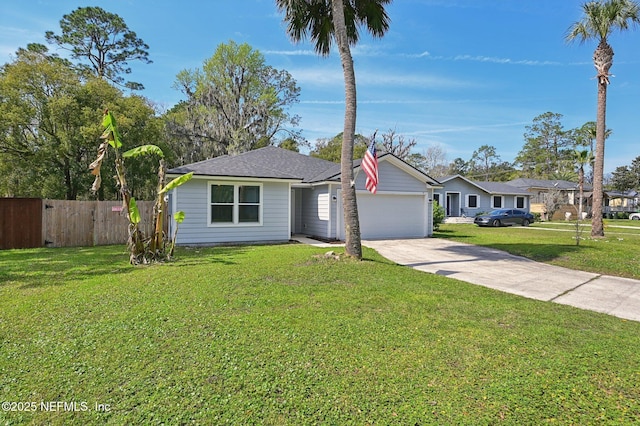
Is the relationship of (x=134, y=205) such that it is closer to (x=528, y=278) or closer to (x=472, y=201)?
(x=528, y=278)

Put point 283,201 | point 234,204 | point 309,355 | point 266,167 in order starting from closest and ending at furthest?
point 309,355 < point 234,204 < point 283,201 < point 266,167

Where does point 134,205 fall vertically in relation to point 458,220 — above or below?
above

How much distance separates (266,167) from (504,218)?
63.9 feet

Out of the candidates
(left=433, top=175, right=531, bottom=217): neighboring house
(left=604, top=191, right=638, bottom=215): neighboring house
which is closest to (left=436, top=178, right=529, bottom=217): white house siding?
(left=433, top=175, right=531, bottom=217): neighboring house

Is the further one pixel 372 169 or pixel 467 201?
pixel 467 201

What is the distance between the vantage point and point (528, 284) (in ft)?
23.6

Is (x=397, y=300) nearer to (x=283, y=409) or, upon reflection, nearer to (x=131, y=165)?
(x=283, y=409)

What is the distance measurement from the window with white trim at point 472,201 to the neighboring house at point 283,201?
18.2 m

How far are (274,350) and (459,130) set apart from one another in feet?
131

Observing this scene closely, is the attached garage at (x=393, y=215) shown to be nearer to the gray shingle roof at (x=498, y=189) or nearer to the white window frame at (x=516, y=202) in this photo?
the gray shingle roof at (x=498, y=189)

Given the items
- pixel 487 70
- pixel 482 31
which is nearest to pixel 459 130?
pixel 487 70

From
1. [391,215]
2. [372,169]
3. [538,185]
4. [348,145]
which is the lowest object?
[391,215]

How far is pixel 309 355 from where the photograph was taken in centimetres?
357

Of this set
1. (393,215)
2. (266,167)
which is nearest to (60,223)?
(266,167)
